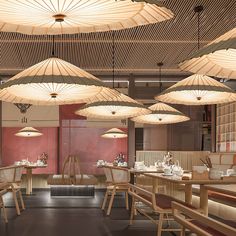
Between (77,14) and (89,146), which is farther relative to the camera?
(89,146)

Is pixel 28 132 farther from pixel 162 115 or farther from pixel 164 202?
pixel 164 202

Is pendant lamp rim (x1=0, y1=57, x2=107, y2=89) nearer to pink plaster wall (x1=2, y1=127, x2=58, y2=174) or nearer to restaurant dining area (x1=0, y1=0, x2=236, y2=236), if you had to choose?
restaurant dining area (x1=0, y1=0, x2=236, y2=236)

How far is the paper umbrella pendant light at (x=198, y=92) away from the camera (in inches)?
226

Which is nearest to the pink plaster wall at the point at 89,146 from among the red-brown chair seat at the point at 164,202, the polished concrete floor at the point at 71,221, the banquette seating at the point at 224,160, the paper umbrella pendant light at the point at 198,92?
the banquette seating at the point at 224,160

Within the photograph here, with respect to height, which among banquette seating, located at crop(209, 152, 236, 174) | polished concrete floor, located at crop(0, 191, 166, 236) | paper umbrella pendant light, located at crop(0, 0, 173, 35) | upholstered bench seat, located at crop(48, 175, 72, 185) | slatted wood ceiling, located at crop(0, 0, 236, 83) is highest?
slatted wood ceiling, located at crop(0, 0, 236, 83)

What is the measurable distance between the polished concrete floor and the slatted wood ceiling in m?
2.80

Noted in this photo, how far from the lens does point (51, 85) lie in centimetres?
492

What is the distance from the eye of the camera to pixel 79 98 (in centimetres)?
535

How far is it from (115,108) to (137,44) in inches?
49.6

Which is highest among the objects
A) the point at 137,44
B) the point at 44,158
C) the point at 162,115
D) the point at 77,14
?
the point at 137,44

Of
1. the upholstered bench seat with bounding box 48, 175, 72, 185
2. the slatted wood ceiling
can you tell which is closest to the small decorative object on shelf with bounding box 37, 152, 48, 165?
the upholstered bench seat with bounding box 48, 175, 72, 185

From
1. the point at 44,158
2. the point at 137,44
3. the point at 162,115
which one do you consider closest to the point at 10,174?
the point at 162,115

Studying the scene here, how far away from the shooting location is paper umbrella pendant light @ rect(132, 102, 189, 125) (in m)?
7.73

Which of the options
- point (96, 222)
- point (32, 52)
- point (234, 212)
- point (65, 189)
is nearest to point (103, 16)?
point (96, 222)
